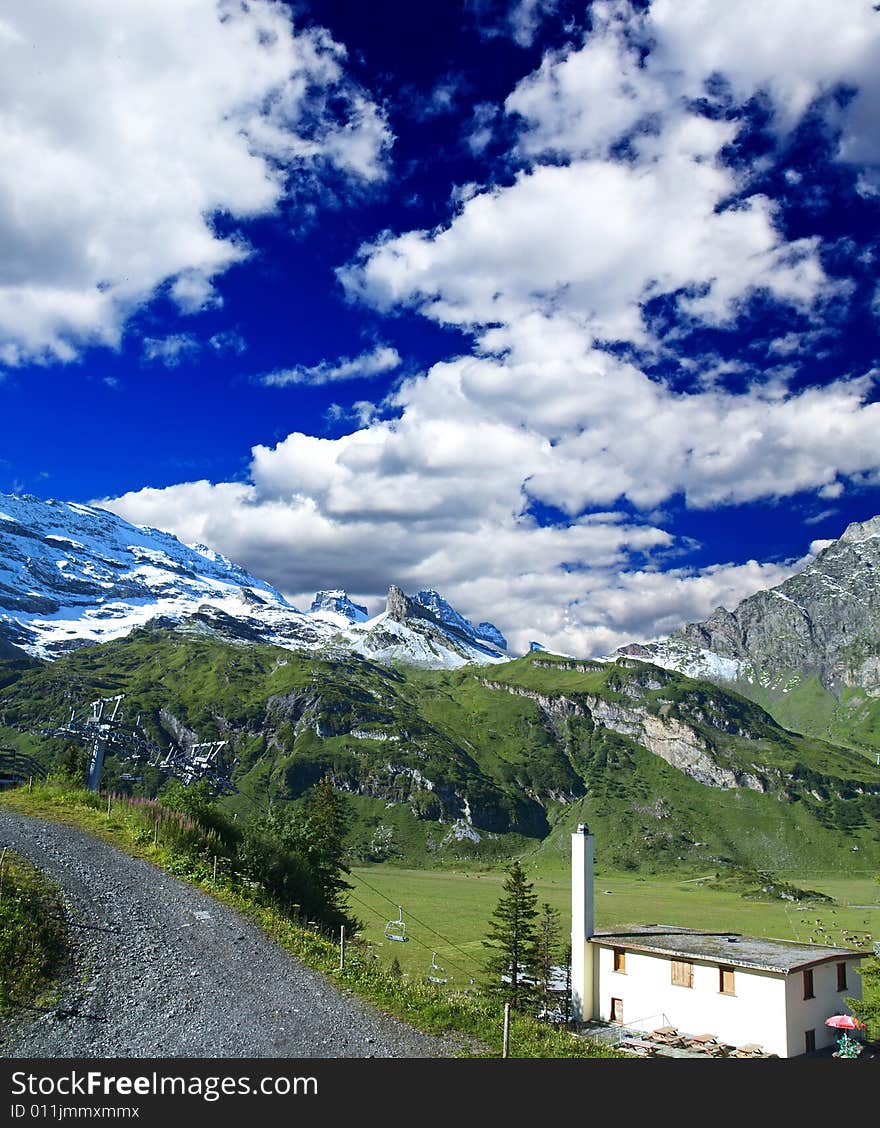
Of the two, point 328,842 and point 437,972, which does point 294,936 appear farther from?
point 437,972

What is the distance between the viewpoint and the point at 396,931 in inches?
6344

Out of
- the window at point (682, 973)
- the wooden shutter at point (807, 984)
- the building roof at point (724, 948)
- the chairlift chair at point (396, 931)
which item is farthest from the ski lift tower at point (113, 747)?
the chairlift chair at point (396, 931)

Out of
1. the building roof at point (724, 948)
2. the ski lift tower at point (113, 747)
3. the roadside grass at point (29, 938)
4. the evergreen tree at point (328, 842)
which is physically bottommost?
the building roof at point (724, 948)

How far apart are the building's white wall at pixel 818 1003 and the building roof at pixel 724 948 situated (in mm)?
805

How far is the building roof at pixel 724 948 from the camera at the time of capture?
4250cm

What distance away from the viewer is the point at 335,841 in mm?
65062

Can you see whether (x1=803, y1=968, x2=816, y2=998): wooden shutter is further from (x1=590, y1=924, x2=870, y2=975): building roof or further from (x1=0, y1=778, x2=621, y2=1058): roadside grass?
(x1=0, y1=778, x2=621, y2=1058): roadside grass

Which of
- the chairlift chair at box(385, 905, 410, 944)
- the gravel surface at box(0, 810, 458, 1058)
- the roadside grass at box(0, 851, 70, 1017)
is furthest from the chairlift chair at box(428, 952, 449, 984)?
the roadside grass at box(0, 851, 70, 1017)

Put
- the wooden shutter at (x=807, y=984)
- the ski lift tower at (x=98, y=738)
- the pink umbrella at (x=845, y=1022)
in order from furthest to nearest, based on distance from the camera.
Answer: the ski lift tower at (x=98, y=738), the wooden shutter at (x=807, y=984), the pink umbrella at (x=845, y=1022)

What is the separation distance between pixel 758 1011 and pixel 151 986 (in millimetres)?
34169

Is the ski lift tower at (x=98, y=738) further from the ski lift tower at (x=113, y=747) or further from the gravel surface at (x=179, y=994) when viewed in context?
the gravel surface at (x=179, y=994)

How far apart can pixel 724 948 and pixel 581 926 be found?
31.6 ft

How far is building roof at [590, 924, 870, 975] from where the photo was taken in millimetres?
42500

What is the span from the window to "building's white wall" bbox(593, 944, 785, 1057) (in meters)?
0.25
